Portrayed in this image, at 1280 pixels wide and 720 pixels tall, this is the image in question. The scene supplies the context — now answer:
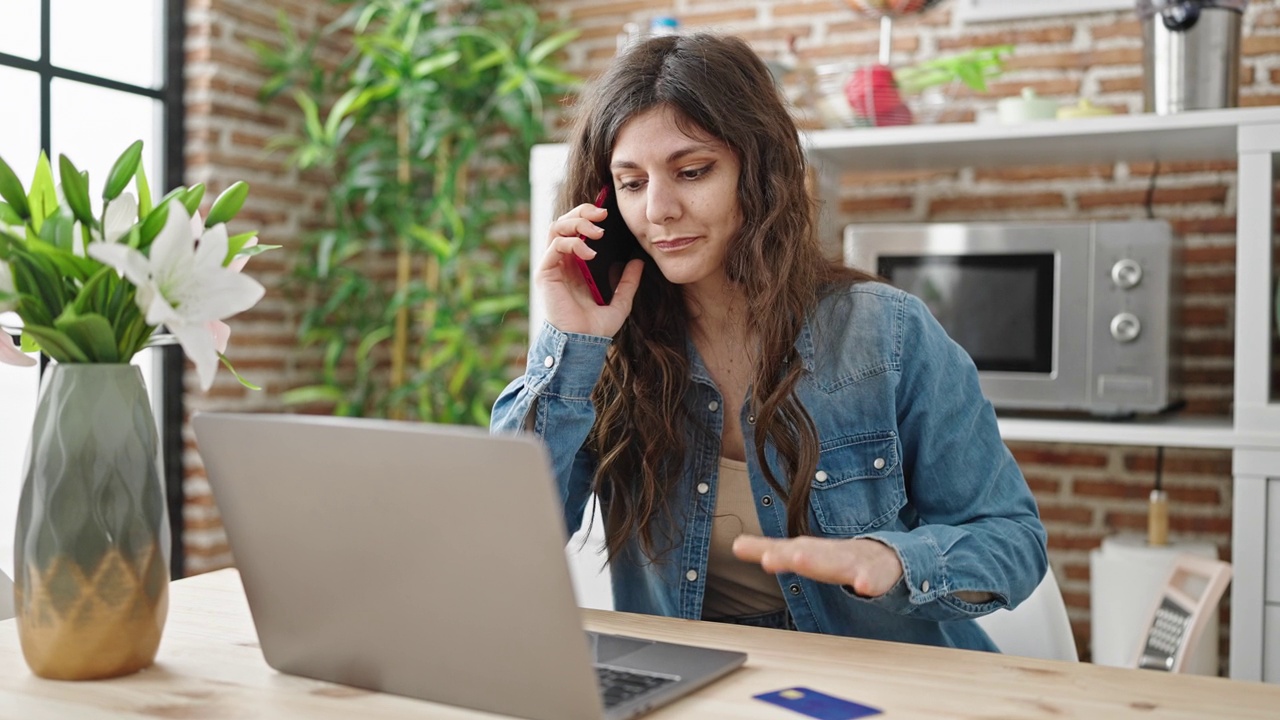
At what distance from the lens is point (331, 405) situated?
3.48 meters

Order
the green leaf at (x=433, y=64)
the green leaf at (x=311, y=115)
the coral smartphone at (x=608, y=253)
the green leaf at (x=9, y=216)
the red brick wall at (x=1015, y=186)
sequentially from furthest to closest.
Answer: the green leaf at (x=311, y=115), the green leaf at (x=433, y=64), the red brick wall at (x=1015, y=186), the coral smartphone at (x=608, y=253), the green leaf at (x=9, y=216)

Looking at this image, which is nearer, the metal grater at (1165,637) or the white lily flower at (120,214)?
the white lily flower at (120,214)

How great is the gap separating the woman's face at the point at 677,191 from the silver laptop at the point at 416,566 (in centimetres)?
60

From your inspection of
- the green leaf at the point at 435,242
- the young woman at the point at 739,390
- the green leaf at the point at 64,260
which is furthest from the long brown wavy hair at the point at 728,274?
the green leaf at the point at 435,242

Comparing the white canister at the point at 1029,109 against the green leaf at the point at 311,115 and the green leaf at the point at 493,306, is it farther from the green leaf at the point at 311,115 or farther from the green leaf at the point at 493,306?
the green leaf at the point at 311,115

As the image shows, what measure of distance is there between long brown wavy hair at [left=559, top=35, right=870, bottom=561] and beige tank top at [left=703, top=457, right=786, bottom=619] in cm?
5

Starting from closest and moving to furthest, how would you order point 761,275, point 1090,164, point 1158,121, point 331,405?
point 761,275 → point 1158,121 → point 1090,164 → point 331,405

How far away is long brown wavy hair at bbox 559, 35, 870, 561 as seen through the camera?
1.42 m

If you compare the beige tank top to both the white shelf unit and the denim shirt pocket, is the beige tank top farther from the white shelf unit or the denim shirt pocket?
the white shelf unit

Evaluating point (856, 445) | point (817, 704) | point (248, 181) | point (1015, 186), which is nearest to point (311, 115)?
point (248, 181)

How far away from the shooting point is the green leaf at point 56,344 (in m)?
0.95

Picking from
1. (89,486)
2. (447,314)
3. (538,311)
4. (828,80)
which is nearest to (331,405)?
(447,314)

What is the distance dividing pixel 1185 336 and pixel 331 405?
227 centimetres

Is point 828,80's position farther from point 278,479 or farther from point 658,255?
point 278,479
